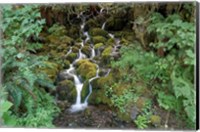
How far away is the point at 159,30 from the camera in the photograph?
9.00 ft

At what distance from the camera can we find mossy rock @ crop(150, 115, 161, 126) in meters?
2.74

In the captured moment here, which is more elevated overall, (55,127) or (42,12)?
(42,12)

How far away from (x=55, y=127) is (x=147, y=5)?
1.16 metres

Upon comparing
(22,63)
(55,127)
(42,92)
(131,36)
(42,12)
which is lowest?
(55,127)

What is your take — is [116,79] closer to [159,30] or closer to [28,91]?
[159,30]

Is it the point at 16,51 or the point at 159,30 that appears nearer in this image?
the point at 159,30

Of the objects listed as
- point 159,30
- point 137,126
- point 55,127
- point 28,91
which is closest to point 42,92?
point 28,91

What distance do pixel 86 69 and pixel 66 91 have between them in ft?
0.76

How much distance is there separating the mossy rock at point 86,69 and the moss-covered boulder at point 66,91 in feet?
0.38

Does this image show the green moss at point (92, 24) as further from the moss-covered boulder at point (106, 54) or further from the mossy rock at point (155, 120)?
the mossy rock at point (155, 120)

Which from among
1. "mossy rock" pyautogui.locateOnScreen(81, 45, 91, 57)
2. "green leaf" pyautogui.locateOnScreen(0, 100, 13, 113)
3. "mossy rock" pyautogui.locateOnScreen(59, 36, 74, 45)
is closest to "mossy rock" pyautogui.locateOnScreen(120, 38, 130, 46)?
"mossy rock" pyautogui.locateOnScreen(81, 45, 91, 57)

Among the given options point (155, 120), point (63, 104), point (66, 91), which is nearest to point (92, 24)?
point (66, 91)

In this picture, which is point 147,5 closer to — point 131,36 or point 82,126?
point 131,36

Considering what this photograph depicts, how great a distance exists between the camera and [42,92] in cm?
290
